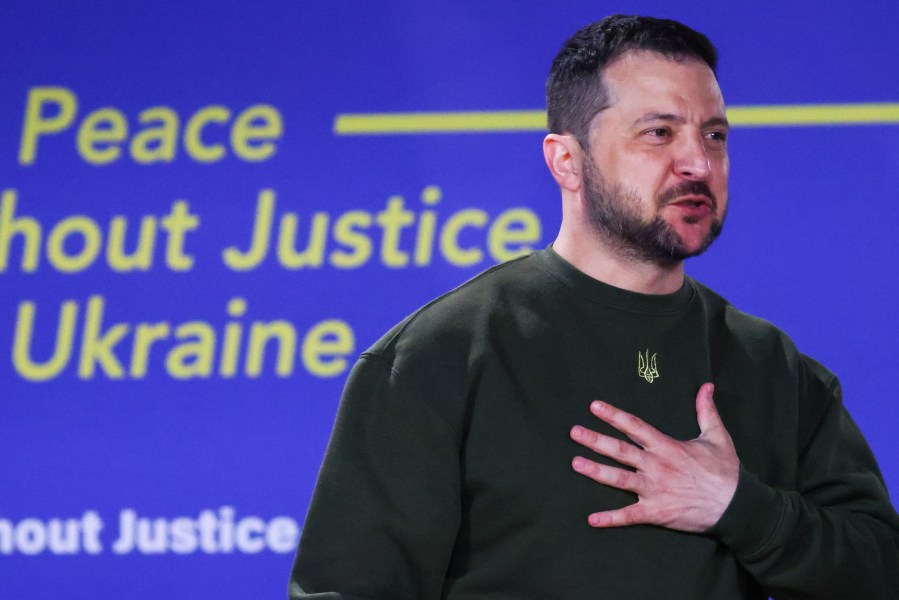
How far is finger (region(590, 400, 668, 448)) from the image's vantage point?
1.26 metres

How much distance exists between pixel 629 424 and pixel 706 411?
0.35ft

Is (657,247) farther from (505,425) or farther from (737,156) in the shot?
(737,156)

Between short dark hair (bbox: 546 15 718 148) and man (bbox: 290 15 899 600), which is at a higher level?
short dark hair (bbox: 546 15 718 148)

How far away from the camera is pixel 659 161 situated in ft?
4.43

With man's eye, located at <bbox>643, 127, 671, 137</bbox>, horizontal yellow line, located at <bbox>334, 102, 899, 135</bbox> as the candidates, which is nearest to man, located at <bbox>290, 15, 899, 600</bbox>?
man's eye, located at <bbox>643, 127, 671, 137</bbox>

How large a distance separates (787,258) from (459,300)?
134 centimetres

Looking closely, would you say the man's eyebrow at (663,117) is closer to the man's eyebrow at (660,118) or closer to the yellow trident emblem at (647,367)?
the man's eyebrow at (660,118)

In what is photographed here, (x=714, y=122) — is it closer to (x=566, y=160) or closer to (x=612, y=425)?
(x=566, y=160)

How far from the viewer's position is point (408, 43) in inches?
102

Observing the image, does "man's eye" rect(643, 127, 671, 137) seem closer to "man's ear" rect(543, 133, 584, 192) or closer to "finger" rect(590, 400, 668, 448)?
"man's ear" rect(543, 133, 584, 192)

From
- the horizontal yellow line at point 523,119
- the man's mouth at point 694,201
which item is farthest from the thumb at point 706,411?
the horizontal yellow line at point 523,119

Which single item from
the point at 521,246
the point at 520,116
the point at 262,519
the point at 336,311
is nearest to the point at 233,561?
the point at 262,519

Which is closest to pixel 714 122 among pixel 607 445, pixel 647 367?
pixel 647 367

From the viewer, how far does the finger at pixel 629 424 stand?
1261mm
